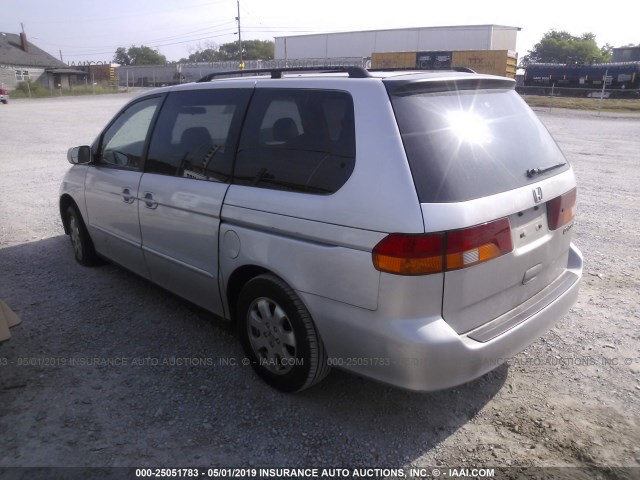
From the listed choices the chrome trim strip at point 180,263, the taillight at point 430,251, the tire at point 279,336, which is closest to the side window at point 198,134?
the chrome trim strip at point 180,263

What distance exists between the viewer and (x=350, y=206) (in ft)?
8.14

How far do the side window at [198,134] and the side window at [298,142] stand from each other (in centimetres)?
14

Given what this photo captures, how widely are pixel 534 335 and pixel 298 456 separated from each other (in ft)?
4.74

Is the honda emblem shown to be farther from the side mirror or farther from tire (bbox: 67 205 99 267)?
tire (bbox: 67 205 99 267)

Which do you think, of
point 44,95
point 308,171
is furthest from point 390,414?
point 44,95

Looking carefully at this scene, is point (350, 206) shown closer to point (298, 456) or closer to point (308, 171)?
point (308, 171)

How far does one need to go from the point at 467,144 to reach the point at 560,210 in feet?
2.77

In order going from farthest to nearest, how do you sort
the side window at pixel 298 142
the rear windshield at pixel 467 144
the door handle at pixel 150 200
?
the door handle at pixel 150 200, the side window at pixel 298 142, the rear windshield at pixel 467 144

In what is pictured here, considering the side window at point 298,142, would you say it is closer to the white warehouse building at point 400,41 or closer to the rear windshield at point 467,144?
the rear windshield at point 467,144

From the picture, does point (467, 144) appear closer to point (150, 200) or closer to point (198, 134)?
point (198, 134)

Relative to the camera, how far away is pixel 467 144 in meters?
2.61

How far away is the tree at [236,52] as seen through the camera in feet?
307

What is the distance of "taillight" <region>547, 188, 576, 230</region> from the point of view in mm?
2943

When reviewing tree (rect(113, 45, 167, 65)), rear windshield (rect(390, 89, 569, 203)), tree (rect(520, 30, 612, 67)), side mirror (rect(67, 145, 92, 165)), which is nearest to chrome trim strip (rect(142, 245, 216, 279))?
side mirror (rect(67, 145, 92, 165))
